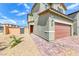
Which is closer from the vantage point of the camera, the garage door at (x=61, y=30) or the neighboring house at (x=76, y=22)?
the garage door at (x=61, y=30)

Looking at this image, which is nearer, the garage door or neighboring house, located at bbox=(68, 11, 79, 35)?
the garage door

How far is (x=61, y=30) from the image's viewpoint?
6797 mm

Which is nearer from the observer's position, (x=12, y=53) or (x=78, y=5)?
(x=12, y=53)

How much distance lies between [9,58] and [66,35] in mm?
4409

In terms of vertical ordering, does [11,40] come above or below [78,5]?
below

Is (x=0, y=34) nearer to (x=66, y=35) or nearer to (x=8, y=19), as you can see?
(x=8, y=19)

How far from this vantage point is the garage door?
631 cm

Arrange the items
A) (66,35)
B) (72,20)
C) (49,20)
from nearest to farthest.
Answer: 1. (49,20)
2. (66,35)
3. (72,20)

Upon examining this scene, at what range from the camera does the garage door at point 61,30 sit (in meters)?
6.31

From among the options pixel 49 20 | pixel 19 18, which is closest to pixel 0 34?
pixel 19 18

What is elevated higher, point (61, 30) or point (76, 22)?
point (76, 22)

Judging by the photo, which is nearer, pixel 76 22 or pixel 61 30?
pixel 61 30


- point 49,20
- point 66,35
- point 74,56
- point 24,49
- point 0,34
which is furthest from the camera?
point 66,35

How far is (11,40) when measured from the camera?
6020mm
